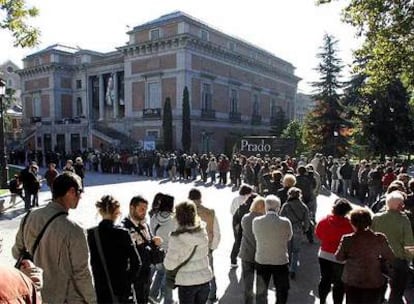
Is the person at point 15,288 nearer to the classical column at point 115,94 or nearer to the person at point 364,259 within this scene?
the person at point 364,259

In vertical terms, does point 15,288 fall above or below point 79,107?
below

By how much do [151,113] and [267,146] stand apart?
2083cm

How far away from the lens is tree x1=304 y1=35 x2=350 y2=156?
3550cm

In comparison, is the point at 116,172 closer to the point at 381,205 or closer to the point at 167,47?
the point at 167,47

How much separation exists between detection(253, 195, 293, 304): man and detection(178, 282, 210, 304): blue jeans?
121cm

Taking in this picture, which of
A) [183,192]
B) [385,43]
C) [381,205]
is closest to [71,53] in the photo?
[183,192]

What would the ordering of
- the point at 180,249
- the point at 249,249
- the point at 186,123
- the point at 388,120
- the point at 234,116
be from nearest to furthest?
the point at 180,249 < the point at 249,249 < the point at 388,120 < the point at 186,123 < the point at 234,116

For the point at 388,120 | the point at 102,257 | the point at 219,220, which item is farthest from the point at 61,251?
the point at 388,120

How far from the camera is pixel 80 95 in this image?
178 ft

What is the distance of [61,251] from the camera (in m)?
3.45

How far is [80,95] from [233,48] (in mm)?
21315


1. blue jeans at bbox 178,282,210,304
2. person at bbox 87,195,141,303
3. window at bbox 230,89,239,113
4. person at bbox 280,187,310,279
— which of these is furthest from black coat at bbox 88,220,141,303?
window at bbox 230,89,239,113

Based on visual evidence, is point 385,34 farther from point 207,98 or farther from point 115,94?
point 115,94

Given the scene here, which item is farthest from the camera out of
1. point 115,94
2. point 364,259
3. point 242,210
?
point 115,94
